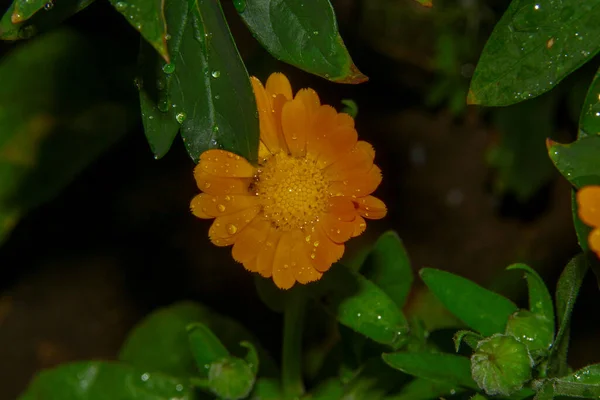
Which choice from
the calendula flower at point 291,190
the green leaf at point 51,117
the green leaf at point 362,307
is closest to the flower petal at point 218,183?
the calendula flower at point 291,190

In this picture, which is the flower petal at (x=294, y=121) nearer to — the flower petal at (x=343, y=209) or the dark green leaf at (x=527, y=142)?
the flower petal at (x=343, y=209)

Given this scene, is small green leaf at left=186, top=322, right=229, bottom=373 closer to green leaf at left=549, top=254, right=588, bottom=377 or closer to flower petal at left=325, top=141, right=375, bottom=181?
flower petal at left=325, top=141, right=375, bottom=181

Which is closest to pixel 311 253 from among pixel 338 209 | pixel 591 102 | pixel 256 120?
pixel 338 209

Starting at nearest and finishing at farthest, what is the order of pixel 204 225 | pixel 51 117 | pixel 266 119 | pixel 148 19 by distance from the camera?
pixel 148 19 → pixel 266 119 → pixel 51 117 → pixel 204 225

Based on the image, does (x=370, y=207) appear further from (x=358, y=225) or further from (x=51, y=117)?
(x=51, y=117)

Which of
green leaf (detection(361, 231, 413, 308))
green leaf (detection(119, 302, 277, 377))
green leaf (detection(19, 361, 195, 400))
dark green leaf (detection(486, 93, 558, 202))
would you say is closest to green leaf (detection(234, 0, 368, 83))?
green leaf (detection(361, 231, 413, 308))

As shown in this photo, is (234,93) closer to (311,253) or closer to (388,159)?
(311,253)

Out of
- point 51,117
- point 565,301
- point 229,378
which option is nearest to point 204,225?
point 51,117
